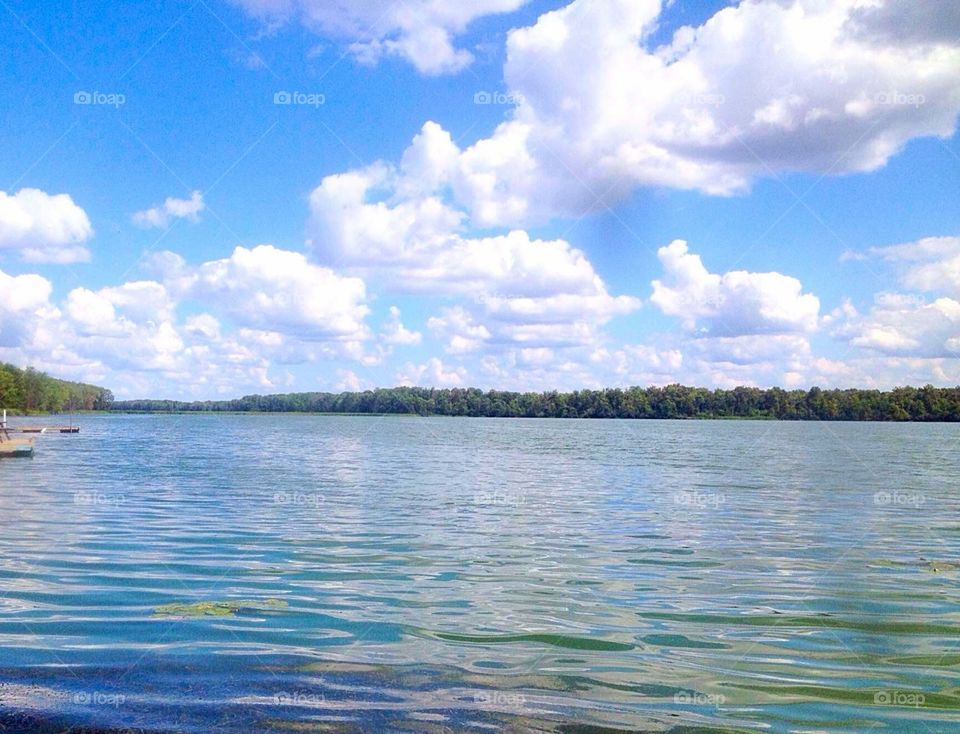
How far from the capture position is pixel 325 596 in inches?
634

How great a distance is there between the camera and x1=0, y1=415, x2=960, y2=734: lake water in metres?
10.1

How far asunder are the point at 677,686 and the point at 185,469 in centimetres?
4492

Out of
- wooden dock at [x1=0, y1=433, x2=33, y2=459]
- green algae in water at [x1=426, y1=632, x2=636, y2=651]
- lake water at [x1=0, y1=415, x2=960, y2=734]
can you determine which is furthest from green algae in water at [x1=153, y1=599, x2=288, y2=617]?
wooden dock at [x1=0, y1=433, x2=33, y2=459]

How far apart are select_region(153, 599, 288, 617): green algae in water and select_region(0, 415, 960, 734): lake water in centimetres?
9

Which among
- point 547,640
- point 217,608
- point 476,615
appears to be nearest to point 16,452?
point 217,608

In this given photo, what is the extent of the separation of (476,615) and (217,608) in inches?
174

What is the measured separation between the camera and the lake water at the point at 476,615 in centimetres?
1005

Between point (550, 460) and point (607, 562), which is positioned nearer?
point (607, 562)

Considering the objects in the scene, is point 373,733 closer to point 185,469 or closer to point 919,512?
point 919,512

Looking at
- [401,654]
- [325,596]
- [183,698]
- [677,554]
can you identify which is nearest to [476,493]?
[677,554]

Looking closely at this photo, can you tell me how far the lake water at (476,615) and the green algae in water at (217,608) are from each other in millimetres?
87

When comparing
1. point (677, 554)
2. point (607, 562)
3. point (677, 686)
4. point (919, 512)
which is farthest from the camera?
point (919, 512)

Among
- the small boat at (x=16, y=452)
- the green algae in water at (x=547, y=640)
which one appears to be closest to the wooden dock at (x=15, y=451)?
the small boat at (x=16, y=452)

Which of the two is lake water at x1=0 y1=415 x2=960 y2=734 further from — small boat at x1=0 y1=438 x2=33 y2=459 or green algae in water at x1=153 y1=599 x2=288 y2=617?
small boat at x1=0 y1=438 x2=33 y2=459
